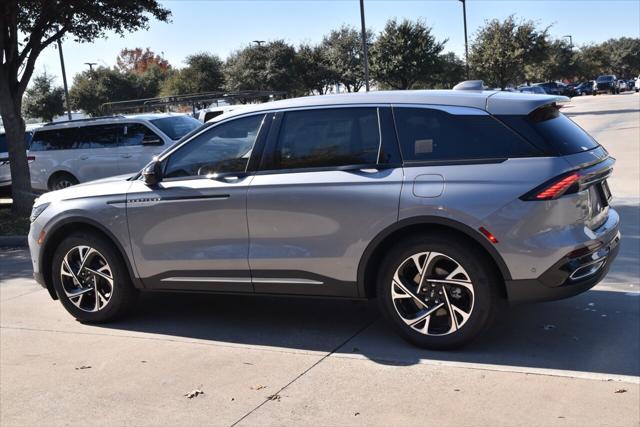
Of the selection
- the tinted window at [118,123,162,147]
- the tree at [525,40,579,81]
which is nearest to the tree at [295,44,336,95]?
the tree at [525,40,579,81]

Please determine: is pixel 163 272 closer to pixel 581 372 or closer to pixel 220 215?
pixel 220 215

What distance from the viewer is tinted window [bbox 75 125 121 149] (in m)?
13.8

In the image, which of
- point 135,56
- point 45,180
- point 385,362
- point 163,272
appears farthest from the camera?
point 135,56

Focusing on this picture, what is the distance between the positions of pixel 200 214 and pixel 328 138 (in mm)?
1186

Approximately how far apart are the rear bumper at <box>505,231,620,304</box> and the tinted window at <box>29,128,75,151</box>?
1212 centimetres

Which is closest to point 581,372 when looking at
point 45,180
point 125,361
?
point 125,361

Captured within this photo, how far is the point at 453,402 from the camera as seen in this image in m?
3.87

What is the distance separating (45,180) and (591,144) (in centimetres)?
1268

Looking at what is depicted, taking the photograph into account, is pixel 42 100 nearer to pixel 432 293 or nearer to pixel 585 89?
pixel 432 293

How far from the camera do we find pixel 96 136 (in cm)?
1397

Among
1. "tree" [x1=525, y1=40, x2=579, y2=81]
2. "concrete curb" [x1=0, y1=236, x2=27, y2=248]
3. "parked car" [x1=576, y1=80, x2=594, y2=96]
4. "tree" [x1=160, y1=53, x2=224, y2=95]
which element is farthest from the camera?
"parked car" [x1=576, y1=80, x2=594, y2=96]

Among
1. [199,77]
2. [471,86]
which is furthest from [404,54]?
[471,86]

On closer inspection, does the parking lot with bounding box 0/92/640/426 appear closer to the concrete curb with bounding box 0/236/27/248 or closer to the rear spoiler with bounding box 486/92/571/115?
the rear spoiler with bounding box 486/92/571/115

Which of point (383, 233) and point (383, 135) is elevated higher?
point (383, 135)
